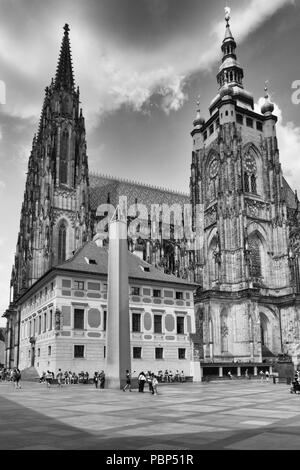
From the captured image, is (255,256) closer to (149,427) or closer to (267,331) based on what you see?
(267,331)

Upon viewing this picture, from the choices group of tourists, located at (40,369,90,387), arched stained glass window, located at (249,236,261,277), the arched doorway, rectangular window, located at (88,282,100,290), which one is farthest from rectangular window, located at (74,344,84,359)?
arched stained glass window, located at (249,236,261,277)

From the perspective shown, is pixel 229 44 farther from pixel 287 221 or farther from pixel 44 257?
pixel 44 257

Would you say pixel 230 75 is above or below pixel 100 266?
above

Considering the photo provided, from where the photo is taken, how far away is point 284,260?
6556cm

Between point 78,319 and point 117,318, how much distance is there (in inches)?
561

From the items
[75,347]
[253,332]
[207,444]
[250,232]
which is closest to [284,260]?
[250,232]

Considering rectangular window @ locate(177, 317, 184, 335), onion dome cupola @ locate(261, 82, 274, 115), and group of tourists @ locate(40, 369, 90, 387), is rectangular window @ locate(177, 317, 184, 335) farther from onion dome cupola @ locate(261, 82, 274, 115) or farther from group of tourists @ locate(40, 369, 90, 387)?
onion dome cupola @ locate(261, 82, 274, 115)

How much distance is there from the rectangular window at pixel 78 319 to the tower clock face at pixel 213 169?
129ft

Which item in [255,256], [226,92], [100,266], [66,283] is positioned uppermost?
[226,92]

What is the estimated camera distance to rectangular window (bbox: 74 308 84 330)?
125ft

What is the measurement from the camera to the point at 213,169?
7275 centimetres

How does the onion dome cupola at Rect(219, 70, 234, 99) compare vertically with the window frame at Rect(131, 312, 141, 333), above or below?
above

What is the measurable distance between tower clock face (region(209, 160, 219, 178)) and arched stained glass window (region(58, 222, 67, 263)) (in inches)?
945

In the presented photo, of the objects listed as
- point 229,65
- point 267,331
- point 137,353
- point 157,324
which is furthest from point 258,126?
point 137,353
